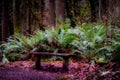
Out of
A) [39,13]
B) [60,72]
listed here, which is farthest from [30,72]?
[39,13]

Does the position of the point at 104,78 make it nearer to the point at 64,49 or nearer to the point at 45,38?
the point at 64,49

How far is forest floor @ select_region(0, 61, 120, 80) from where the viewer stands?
7368mm

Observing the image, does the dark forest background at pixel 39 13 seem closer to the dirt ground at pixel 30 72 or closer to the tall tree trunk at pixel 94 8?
the tall tree trunk at pixel 94 8

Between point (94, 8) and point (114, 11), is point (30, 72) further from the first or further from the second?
point (94, 8)

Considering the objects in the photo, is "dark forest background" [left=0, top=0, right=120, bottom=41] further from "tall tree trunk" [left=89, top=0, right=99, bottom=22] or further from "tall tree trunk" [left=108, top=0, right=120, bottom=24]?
"tall tree trunk" [left=108, top=0, right=120, bottom=24]

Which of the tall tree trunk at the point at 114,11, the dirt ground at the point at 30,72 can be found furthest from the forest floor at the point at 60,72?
the tall tree trunk at the point at 114,11

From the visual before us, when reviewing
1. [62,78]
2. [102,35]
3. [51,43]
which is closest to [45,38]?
[51,43]

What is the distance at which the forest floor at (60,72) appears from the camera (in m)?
7.37

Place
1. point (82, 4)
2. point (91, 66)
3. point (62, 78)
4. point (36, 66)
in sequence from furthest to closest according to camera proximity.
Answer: point (82, 4) < point (36, 66) < point (91, 66) < point (62, 78)

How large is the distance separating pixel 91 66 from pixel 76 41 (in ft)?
5.26

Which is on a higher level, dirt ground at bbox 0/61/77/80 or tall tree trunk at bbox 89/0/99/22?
tall tree trunk at bbox 89/0/99/22

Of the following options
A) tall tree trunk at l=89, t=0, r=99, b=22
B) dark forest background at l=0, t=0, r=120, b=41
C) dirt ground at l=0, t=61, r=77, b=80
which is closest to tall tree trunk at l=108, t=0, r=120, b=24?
dark forest background at l=0, t=0, r=120, b=41

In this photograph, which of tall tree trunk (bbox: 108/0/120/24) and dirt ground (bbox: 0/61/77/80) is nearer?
dirt ground (bbox: 0/61/77/80)

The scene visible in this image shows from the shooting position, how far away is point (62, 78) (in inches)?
340
